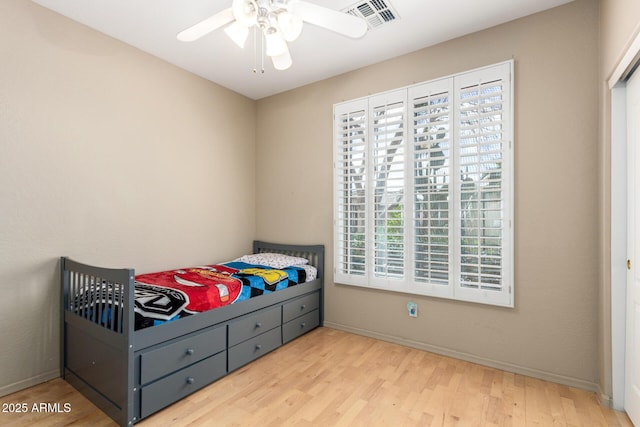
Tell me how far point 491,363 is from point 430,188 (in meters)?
1.49

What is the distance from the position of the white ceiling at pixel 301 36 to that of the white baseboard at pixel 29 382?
2.65 meters

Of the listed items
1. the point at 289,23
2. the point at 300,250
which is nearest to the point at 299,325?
the point at 300,250

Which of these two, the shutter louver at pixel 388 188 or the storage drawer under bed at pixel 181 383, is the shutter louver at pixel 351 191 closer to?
the shutter louver at pixel 388 188

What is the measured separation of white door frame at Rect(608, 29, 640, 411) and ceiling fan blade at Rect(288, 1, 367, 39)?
158cm

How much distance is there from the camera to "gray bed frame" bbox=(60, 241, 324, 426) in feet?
5.95

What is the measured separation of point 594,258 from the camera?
218cm

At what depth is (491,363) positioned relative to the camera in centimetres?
253

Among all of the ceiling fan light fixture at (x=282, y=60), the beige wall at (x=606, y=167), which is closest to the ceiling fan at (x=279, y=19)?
the ceiling fan light fixture at (x=282, y=60)

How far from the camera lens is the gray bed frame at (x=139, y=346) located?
1.81 metres

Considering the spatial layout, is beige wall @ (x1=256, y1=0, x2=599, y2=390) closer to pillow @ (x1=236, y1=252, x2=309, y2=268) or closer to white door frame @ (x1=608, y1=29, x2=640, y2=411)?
white door frame @ (x1=608, y1=29, x2=640, y2=411)

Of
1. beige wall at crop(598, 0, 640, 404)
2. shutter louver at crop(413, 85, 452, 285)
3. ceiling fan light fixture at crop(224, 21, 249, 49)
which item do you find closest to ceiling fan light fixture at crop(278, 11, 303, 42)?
ceiling fan light fixture at crop(224, 21, 249, 49)

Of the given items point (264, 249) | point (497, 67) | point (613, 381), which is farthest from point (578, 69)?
point (264, 249)

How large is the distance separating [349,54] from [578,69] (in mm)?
1778

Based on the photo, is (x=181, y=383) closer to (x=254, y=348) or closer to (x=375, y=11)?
(x=254, y=348)
